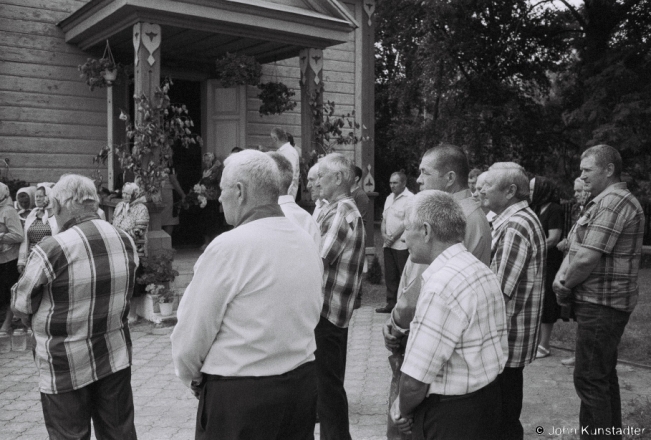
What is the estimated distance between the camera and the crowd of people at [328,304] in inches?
97.3

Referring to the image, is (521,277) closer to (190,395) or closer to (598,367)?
(598,367)

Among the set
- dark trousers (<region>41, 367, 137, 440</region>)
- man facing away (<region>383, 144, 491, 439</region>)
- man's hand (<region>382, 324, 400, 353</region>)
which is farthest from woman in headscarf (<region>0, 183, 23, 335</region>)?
man's hand (<region>382, 324, 400, 353</region>)

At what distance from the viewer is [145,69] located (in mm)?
8352

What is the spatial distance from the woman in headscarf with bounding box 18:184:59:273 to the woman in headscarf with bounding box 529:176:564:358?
5.24m

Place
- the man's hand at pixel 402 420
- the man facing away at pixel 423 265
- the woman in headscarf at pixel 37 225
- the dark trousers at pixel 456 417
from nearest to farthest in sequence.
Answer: the dark trousers at pixel 456 417 < the man's hand at pixel 402 420 < the man facing away at pixel 423 265 < the woman in headscarf at pixel 37 225

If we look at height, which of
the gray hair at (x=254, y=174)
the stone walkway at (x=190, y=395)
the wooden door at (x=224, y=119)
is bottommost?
the stone walkway at (x=190, y=395)

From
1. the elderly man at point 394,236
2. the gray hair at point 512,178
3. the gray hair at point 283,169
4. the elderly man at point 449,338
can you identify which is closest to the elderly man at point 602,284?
the gray hair at point 512,178

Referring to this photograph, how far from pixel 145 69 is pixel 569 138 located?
45.5 feet

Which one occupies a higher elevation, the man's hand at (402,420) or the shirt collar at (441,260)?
the shirt collar at (441,260)

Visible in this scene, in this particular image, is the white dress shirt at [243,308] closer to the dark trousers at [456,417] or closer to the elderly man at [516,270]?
the dark trousers at [456,417]

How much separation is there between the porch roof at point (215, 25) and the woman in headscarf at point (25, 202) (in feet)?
8.24

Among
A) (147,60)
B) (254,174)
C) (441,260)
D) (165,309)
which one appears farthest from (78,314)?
(147,60)

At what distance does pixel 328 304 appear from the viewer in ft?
13.6

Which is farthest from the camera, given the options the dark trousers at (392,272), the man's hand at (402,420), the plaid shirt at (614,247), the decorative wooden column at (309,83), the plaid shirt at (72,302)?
the decorative wooden column at (309,83)
